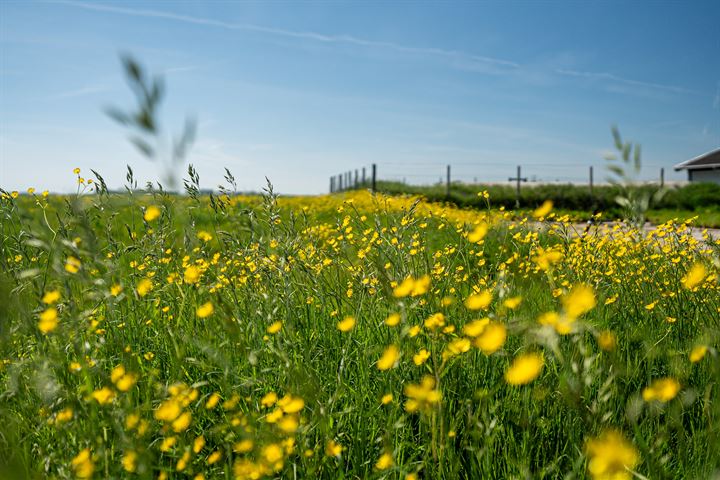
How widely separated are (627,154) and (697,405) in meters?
1.51

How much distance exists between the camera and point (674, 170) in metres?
33.9

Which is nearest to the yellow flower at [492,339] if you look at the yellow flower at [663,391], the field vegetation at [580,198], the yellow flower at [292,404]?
the yellow flower at [663,391]

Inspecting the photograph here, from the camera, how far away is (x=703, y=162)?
32.8 m

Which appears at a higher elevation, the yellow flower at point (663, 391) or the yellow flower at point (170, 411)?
the yellow flower at point (663, 391)

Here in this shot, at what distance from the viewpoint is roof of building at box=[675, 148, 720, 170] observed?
105 ft

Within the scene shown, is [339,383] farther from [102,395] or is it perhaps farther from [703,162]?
[703,162]

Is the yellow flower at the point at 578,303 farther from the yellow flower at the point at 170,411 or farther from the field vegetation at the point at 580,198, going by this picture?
the field vegetation at the point at 580,198

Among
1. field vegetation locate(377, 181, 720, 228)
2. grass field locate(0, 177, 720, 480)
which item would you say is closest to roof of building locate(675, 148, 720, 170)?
field vegetation locate(377, 181, 720, 228)

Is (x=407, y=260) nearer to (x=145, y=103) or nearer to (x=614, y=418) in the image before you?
(x=614, y=418)

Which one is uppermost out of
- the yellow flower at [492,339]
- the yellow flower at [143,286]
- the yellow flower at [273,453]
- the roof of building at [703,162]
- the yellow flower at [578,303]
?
the roof of building at [703,162]

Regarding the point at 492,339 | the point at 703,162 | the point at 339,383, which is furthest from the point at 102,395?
the point at 703,162

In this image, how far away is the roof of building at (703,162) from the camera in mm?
31972

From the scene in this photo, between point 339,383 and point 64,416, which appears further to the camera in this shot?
point 339,383

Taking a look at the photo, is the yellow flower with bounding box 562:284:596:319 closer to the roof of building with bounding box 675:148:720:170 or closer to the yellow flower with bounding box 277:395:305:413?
the yellow flower with bounding box 277:395:305:413
